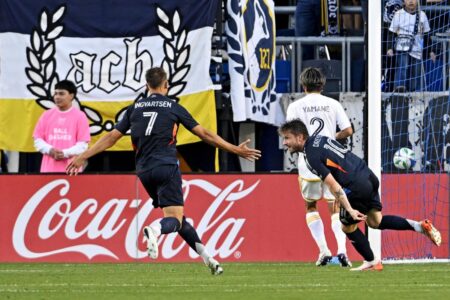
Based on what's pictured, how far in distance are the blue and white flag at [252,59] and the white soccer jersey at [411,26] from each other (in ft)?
5.15

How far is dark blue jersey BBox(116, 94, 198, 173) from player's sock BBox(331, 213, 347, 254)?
244 centimetres

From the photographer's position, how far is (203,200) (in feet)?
54.2

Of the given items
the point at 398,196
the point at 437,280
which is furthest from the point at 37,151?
the point at 437,280

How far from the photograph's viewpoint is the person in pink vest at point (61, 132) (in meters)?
16.7

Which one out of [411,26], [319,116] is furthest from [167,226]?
[411,26]

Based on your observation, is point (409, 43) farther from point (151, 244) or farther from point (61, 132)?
point (151, 244)

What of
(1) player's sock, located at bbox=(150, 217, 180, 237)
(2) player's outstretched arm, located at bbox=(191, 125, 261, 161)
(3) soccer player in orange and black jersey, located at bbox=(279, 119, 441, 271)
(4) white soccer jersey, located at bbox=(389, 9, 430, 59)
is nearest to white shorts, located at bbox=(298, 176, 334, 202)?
(3) soccer player in orange and black jersey, located at bbox=(279, 119, 441, 271)

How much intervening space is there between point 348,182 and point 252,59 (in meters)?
4.81

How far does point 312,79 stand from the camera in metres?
15.0

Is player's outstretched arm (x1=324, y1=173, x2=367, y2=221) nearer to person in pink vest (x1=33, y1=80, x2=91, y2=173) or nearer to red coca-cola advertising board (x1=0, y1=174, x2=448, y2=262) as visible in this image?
red coca-cola advertising board (x1=0, y1=174, x2=448, y2=262)

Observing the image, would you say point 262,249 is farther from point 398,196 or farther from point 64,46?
point 64,46

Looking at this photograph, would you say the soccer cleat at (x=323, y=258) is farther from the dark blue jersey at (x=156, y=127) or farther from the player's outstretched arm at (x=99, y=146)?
the player's outstretched arm at (x=99, y=146)

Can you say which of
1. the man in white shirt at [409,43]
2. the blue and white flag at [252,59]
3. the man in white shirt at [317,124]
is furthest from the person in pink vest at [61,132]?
the man in white shirt at [409,43]

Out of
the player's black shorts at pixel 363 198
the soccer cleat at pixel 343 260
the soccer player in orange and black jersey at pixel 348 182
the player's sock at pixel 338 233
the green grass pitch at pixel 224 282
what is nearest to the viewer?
the green grass pitch at pixel 224 282
